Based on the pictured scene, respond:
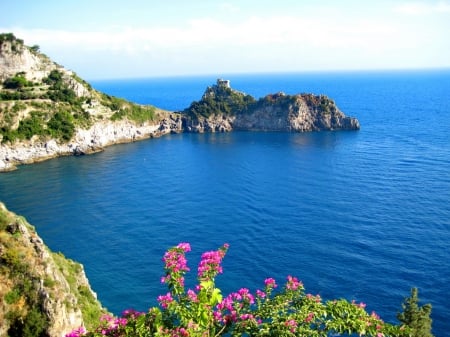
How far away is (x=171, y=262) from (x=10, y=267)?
22.7 meters

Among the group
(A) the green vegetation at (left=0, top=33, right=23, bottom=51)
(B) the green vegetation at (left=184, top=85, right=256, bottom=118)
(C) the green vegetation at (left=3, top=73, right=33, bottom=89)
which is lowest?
(B) the green vegetation at (left=184, top=85, right=256, bottom=118)

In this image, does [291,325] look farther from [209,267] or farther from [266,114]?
[266,114]

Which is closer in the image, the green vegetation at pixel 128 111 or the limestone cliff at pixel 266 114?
the green vegetation at pixel 128 111

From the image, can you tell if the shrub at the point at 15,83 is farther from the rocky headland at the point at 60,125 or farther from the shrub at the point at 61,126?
the shrub at the point at 61,126

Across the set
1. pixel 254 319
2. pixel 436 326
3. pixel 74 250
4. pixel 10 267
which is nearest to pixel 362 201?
pixel 436 326

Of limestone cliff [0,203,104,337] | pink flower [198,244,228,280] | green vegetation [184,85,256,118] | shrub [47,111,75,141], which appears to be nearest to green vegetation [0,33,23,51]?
shrub [47,111,75,141]

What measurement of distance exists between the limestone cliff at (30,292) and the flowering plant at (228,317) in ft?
62.0

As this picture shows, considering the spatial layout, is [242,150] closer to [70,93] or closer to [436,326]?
[70,93]

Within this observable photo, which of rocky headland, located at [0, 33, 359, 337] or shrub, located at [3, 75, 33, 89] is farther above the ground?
shrub, located at [3, 75, 33, 89]

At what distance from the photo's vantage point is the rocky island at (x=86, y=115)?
10969 centimetres

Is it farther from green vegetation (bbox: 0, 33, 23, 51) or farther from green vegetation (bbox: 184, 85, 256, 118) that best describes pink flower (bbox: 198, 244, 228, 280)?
green vegetation (bbox: 184, 85, 256, 118)

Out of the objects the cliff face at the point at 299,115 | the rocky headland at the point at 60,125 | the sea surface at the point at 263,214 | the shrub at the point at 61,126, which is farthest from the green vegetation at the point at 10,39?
the cliff face at the point at 299,115

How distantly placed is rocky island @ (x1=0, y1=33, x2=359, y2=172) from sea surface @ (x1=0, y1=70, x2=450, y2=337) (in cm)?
827

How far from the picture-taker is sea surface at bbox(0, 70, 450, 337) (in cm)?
4872
